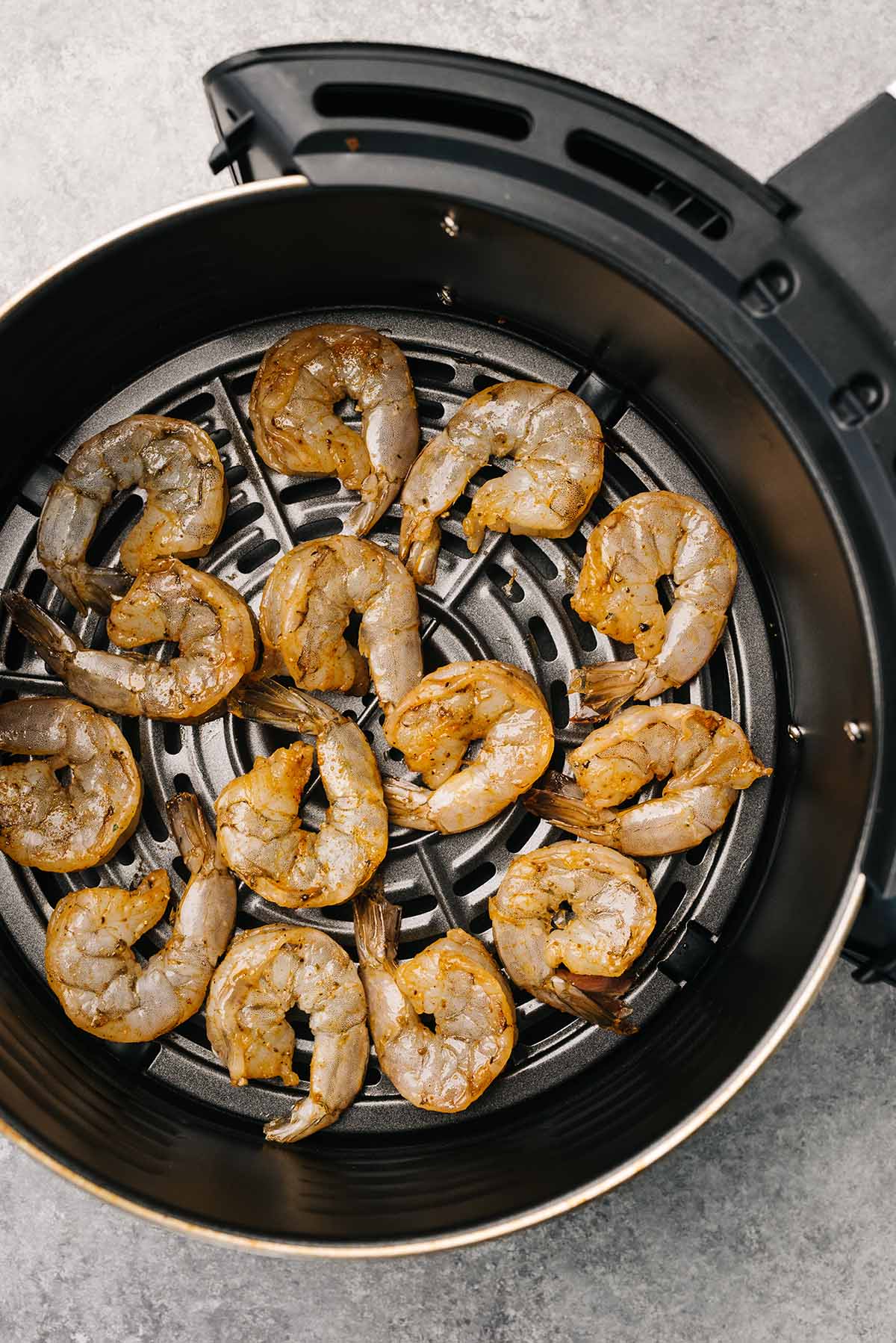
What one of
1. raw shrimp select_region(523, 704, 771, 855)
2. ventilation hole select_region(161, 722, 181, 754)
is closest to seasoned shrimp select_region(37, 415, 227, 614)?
ventilation hole select_region(161, 722, 181, 754)

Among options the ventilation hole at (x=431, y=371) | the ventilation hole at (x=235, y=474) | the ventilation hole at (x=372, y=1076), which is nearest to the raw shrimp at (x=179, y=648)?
the ventilation hole at (x=235, y=474)

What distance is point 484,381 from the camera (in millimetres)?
1957

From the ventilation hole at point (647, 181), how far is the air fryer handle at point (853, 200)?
10 cm

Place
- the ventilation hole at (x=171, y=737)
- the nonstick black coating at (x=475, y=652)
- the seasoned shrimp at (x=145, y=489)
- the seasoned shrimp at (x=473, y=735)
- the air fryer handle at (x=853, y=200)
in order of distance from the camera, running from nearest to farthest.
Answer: the air fryer handle at (x=853, y=200)
the nonstick black coating at (x=475, y=652)
the seasoned shrimp at (x=473, y=735)
the seasoned shrimp at (x=145, y=489)
the ventilation hole at (x=171, y=737)

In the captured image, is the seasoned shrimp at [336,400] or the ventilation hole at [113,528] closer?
the seasoned shrimp at [336,400]

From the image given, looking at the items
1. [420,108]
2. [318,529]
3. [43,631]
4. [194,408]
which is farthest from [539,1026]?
[420,108]

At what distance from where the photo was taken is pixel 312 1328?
1964 mm

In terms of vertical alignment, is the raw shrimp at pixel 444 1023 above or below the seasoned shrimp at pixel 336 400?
below

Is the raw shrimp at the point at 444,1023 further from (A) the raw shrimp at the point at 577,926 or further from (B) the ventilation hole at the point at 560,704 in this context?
(B) the ventilation hole at the point at 560,704

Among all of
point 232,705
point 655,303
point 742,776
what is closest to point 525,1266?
point 742,776

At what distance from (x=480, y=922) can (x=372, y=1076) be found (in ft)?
1.17

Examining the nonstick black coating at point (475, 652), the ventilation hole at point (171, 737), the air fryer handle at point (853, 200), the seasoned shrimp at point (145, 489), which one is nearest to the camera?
the air fryer handle at point (853, 200)

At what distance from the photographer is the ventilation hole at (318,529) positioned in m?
1.97

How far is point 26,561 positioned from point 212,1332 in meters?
1.57
